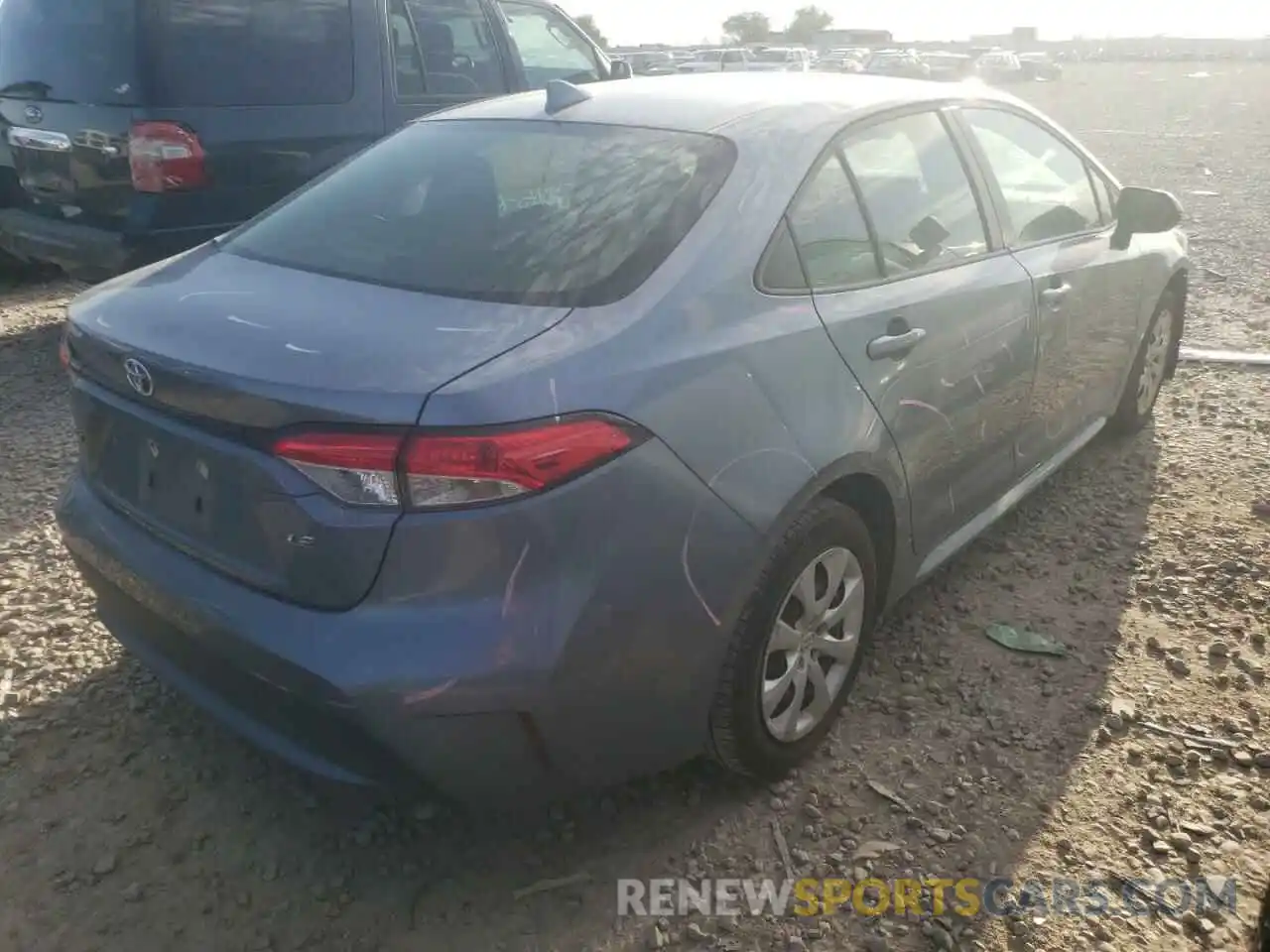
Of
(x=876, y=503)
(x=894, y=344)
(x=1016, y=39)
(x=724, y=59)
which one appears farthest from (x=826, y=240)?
(x=1016, y=39)

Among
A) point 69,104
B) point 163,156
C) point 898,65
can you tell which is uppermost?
point 898,65

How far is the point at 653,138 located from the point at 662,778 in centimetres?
156

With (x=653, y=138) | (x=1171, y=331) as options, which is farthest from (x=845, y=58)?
(x=653, y=138)

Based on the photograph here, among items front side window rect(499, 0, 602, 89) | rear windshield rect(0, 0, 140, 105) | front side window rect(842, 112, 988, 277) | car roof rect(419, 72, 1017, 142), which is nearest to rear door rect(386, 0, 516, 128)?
front side window rect(499, 0, 602, 89)

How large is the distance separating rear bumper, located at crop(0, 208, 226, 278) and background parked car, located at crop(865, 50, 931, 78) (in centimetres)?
2899

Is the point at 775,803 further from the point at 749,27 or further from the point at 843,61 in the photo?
the point at 749,27

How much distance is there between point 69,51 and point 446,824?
448cm

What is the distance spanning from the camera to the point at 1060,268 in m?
3.58

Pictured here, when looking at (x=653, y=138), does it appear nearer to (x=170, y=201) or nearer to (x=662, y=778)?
(x=662, y=778)

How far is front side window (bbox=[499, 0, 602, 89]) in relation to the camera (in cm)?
666

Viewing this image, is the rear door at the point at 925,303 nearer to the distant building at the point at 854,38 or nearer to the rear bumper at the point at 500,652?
the rear bumper at the point at 500,652

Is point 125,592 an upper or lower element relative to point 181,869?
upper

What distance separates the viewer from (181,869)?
2375 millimetres

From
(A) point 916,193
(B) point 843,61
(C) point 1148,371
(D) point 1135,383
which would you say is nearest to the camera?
(A) point 916,193
